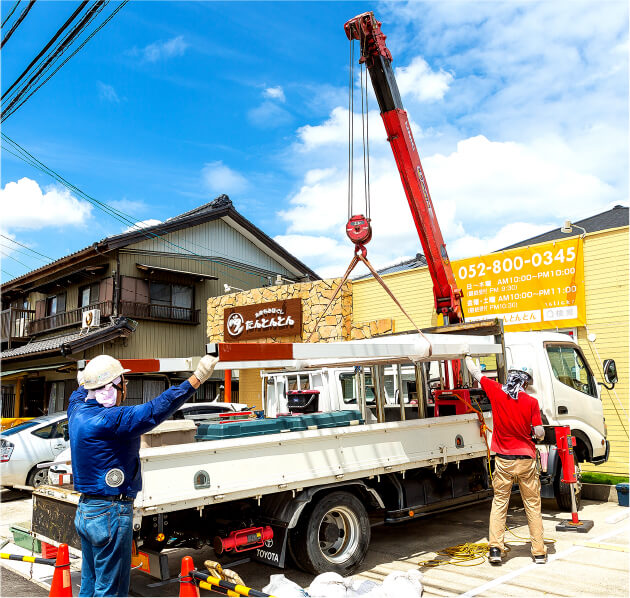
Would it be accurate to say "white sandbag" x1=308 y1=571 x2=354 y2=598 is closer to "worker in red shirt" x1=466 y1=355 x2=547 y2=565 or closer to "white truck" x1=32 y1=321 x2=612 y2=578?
"white truck" x1=32 y1=321 x2=612 y2=578

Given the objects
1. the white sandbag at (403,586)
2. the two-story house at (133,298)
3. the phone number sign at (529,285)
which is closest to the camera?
the white sandbag at (403,586)

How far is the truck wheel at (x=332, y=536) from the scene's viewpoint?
6.03m

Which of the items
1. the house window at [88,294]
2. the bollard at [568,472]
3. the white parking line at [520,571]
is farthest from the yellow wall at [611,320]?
the house window at [88,294]

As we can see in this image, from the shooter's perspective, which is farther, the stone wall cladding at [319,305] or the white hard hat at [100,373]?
the stone wall cladding at [319,305]

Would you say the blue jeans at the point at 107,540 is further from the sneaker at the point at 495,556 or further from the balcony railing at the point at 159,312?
the balcony railing at the point at 159,312

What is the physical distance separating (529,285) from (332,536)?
8907mm

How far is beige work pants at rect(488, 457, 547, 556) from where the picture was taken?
6.64 metres

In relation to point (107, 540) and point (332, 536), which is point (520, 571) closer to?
point (332, 536)

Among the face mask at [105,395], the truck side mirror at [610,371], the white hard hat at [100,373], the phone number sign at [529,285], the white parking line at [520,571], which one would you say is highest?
the phone number sign at [529,285]

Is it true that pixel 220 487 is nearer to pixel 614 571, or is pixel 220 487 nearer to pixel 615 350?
pixel 614 571

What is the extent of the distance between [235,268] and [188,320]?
142 inches

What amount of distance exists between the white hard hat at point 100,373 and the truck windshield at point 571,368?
7311 mm

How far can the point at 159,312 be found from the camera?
2409cm

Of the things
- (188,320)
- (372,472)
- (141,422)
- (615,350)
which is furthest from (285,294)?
(141,422)
